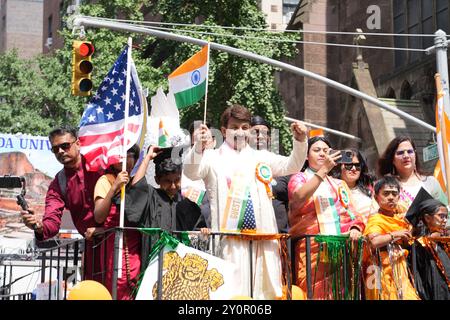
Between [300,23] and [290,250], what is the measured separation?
102ft

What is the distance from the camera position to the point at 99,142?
799 centimetres

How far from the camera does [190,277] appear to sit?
7.05 metres

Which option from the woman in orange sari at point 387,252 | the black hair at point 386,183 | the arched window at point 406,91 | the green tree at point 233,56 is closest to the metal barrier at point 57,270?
the woman in orange sari at point 387,252

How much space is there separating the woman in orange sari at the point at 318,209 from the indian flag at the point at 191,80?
1.39 meters

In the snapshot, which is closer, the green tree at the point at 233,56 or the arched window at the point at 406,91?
the green tree at the point at 233,56

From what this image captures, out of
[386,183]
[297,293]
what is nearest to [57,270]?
[297,293]

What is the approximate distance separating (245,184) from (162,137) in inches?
73.1

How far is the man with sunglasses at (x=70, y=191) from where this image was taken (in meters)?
7.89

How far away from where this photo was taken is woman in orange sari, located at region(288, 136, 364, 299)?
7.75m

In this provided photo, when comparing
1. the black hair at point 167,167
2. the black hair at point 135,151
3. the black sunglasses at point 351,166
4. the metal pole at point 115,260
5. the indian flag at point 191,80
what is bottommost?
the metal pole at point 115,260

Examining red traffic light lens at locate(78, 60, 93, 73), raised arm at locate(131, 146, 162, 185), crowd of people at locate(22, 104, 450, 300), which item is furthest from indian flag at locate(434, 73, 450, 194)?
red traffic light lens at locate(78, 60, 93, 73)

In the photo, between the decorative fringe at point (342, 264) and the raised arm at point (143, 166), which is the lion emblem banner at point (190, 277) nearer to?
the raised arm at point (143, 166)
